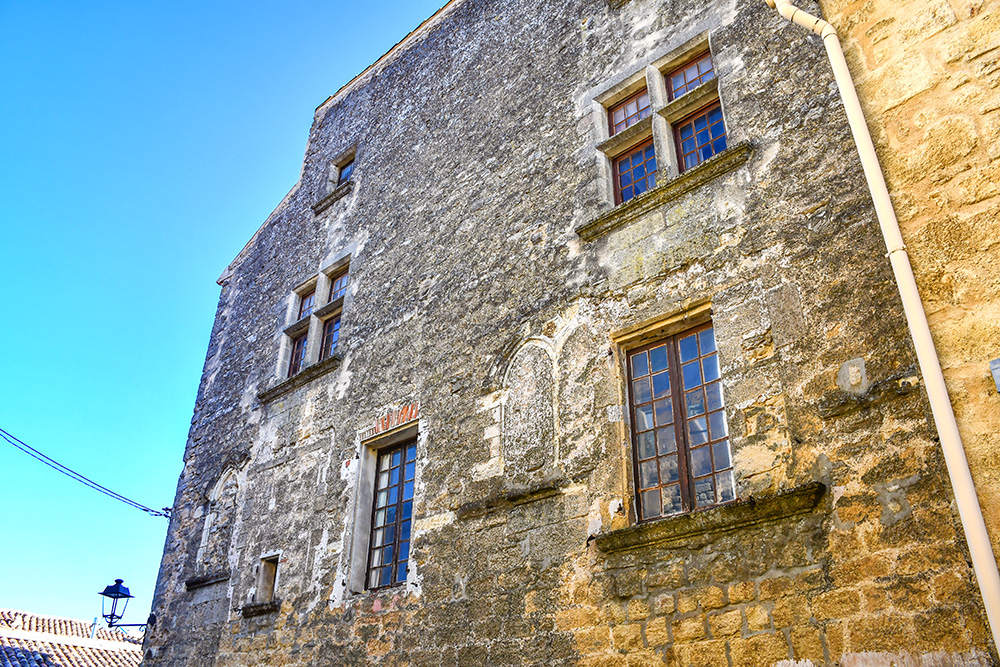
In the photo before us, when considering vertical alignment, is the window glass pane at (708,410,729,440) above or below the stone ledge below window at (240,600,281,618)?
above

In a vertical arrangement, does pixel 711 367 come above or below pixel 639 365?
below

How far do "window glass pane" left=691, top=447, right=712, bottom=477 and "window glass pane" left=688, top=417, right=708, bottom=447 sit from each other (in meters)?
0.05

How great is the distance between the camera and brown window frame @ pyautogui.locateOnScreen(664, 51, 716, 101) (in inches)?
258

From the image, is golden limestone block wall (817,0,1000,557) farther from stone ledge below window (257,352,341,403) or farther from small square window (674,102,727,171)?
stone ledge below window (257,352,341,403)

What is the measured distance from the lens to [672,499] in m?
5.13

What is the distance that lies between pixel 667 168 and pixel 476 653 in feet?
13.3

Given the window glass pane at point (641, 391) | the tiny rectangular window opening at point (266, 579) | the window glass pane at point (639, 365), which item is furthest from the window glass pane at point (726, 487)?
the tiny rectangular window opening at point (266, 579)

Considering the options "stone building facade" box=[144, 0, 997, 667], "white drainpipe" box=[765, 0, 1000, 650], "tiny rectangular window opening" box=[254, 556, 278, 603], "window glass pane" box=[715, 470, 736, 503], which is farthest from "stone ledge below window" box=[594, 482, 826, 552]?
"tiny rectangular window opening" box=[254, 556, 278, 603]

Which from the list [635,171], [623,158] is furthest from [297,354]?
[635,171]

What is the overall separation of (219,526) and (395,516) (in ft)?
10.3

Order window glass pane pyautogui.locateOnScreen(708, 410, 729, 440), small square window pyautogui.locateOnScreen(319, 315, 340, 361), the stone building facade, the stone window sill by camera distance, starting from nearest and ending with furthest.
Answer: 1. the stone building facade
2. window glass pane pyautogui.locateOnScreen(708, 410, 729, 440)
3. small square window pyautogui.locateOnScreen(319, 315, 340, 361)
4. the stone window sill

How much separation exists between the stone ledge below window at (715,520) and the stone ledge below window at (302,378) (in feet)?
14.5

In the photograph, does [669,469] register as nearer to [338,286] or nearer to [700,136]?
[700,136]

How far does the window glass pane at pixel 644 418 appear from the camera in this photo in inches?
216
